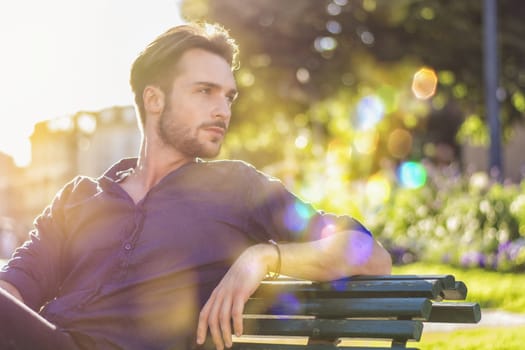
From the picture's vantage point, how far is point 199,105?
3625mm

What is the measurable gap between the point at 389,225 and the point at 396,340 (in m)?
12.9

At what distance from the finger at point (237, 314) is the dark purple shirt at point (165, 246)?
0.32 metres

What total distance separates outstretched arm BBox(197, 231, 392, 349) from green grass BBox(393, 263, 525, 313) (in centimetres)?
556

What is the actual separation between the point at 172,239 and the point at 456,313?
1033 mm

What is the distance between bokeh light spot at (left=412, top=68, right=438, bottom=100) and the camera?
70.5 ft

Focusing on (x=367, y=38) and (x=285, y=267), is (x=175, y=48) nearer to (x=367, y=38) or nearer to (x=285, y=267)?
(x=285, y=267)

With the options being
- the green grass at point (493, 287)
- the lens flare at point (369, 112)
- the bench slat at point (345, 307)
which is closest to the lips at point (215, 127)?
the bench slat at point (345, 307)

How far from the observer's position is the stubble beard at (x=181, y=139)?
3.58m

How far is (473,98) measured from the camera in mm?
22344

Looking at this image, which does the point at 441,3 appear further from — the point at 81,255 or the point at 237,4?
the point at 81,255

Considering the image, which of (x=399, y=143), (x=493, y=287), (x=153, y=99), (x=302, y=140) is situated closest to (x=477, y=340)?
(x=493, y=287)

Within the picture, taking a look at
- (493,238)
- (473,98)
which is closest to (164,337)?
(493,238)

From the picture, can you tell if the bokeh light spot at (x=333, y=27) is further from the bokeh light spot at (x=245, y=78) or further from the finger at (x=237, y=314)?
the finger at (x=237, y=314)

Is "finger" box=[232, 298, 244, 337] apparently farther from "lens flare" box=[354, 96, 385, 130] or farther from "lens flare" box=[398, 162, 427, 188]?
"lens flare" box=[354, 96, 385, 130]
